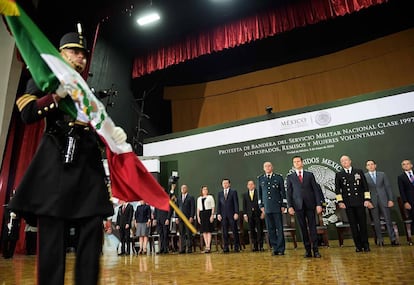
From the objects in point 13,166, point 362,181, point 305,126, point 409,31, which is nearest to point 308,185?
point 362,181

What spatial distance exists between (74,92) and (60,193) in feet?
1.31

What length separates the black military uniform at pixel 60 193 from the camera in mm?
1299

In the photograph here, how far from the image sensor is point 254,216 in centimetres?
674

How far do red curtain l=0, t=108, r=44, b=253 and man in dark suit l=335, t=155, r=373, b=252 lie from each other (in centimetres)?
710

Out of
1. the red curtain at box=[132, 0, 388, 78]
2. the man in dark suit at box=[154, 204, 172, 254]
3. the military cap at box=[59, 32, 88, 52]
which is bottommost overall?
the man in dark suit at box=[154, 204, 172, 254]

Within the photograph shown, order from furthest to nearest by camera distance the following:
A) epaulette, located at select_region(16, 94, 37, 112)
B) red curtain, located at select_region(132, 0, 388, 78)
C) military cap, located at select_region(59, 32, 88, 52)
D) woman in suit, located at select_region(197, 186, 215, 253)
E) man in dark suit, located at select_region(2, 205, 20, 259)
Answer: red curtain, located at select_region(132, 0, 388, 78) < man in dark suit, located at select_region(2, 205, 20, 259) < woman in suit, located at select_region(197, 186, 215, 253) < military cap, located at select_region(59, 32, 88, 52) < epaulette, located at select_region(16, 94, 37, 112)

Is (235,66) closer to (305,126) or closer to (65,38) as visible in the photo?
(305,126)

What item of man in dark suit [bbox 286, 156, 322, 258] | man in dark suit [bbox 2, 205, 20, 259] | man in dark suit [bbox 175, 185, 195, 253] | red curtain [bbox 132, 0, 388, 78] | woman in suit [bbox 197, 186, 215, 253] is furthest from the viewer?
red curtain [bbox 132, 0, 388, 78]

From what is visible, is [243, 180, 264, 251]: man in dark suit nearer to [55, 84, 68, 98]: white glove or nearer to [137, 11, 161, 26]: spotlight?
[137, 11, 161, 26]: spotlight

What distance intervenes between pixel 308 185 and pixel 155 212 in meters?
4.12

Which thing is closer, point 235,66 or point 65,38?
point 65,38

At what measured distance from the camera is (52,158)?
138 cm

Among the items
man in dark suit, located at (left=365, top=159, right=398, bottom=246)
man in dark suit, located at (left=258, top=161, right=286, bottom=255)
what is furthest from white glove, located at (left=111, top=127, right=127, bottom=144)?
man in dark suit, located at (left=365, top=159, right=398, bottom=246)

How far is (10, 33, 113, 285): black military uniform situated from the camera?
130 cm
